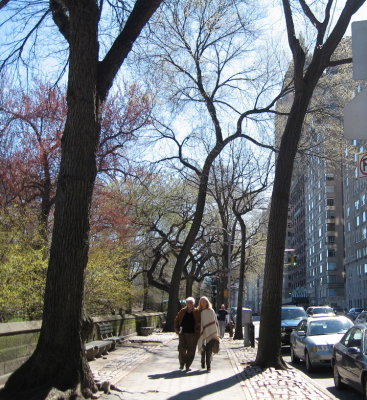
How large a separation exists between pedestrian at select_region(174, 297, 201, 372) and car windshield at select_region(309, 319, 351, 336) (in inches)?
172

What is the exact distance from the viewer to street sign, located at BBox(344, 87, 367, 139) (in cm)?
511

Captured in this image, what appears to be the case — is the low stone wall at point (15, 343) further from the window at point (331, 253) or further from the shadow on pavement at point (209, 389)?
the window at point (331, 253)

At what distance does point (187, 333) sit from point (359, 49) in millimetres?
8787

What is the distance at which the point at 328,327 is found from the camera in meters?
15.7

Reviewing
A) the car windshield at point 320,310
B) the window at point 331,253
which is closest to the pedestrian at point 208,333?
the car windshield at point 320,310

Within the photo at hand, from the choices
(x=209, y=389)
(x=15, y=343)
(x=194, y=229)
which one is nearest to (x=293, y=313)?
(x=194, y=229)

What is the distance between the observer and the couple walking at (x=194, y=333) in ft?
41.0

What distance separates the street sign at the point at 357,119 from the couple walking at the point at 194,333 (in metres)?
8.06

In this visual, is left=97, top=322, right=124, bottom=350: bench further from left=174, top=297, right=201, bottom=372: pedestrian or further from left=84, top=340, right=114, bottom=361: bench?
left=174, top=297, right=201, bottom=372: pedestrian

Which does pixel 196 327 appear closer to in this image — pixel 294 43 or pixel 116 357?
pixel 116 357

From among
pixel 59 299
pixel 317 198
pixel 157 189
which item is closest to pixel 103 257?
pixel 59 299

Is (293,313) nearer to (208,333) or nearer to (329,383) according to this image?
(329,383)

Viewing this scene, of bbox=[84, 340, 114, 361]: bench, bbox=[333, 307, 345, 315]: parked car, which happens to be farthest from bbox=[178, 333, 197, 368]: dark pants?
bbox=[333, 307, 345, 315]: parked car

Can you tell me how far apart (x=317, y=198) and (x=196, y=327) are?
111m
